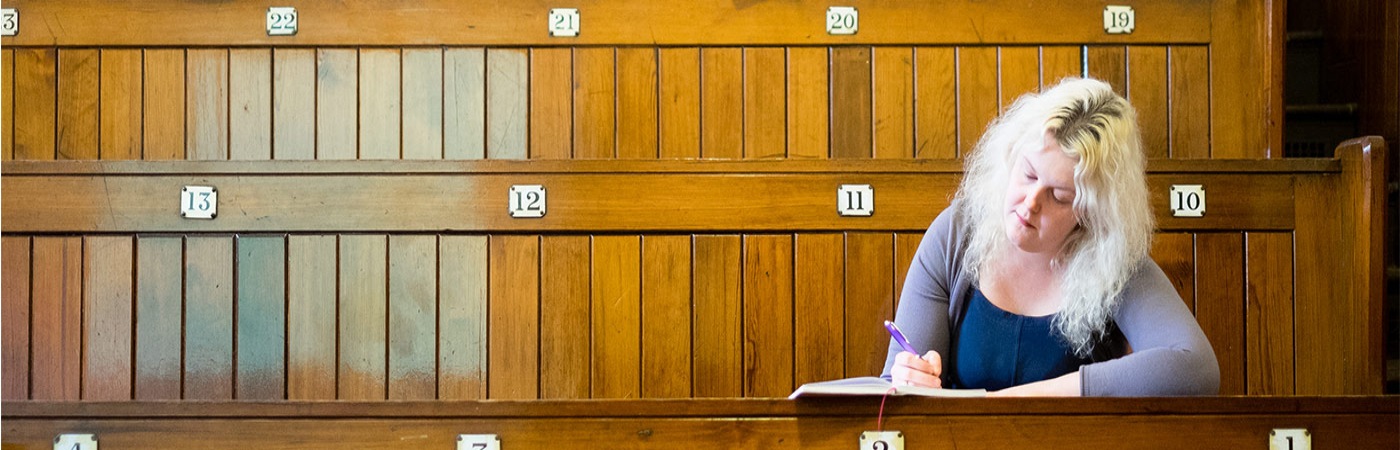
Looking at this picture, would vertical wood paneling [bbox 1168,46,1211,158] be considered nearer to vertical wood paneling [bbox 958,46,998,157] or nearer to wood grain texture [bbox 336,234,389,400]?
vertical wood paneling [bbox 958,46,998,157]

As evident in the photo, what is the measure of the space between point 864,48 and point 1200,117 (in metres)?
0.39

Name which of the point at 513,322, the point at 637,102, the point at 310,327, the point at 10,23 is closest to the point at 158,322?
the point at 310,327

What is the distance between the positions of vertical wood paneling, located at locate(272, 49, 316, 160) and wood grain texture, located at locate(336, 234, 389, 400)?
0.70 feet

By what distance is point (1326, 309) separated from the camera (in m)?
1.24

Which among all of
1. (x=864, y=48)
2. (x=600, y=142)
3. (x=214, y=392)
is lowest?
(x=214, y=392)

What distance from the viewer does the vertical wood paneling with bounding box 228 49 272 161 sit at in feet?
4.57

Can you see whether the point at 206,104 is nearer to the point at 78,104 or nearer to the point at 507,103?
the point at 78,104

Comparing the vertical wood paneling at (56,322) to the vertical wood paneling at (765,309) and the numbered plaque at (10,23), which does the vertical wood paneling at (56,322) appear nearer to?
the numbered plaque at (10,23)

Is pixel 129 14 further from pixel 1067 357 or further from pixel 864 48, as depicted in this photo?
pixel 1067 357

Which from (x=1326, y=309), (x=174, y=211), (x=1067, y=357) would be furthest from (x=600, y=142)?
(x=1326, y=309)

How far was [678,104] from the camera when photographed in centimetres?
142

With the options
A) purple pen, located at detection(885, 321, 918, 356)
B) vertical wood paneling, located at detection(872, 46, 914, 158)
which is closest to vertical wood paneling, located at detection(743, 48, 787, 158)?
vertical wood paneling, located at detection(872, 46, 914, 158)

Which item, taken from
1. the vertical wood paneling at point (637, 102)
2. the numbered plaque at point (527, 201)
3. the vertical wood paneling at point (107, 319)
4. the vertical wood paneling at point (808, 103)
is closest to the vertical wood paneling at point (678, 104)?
the vertical wood paneling at point (637, 102)

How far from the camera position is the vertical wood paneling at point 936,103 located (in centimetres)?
141
